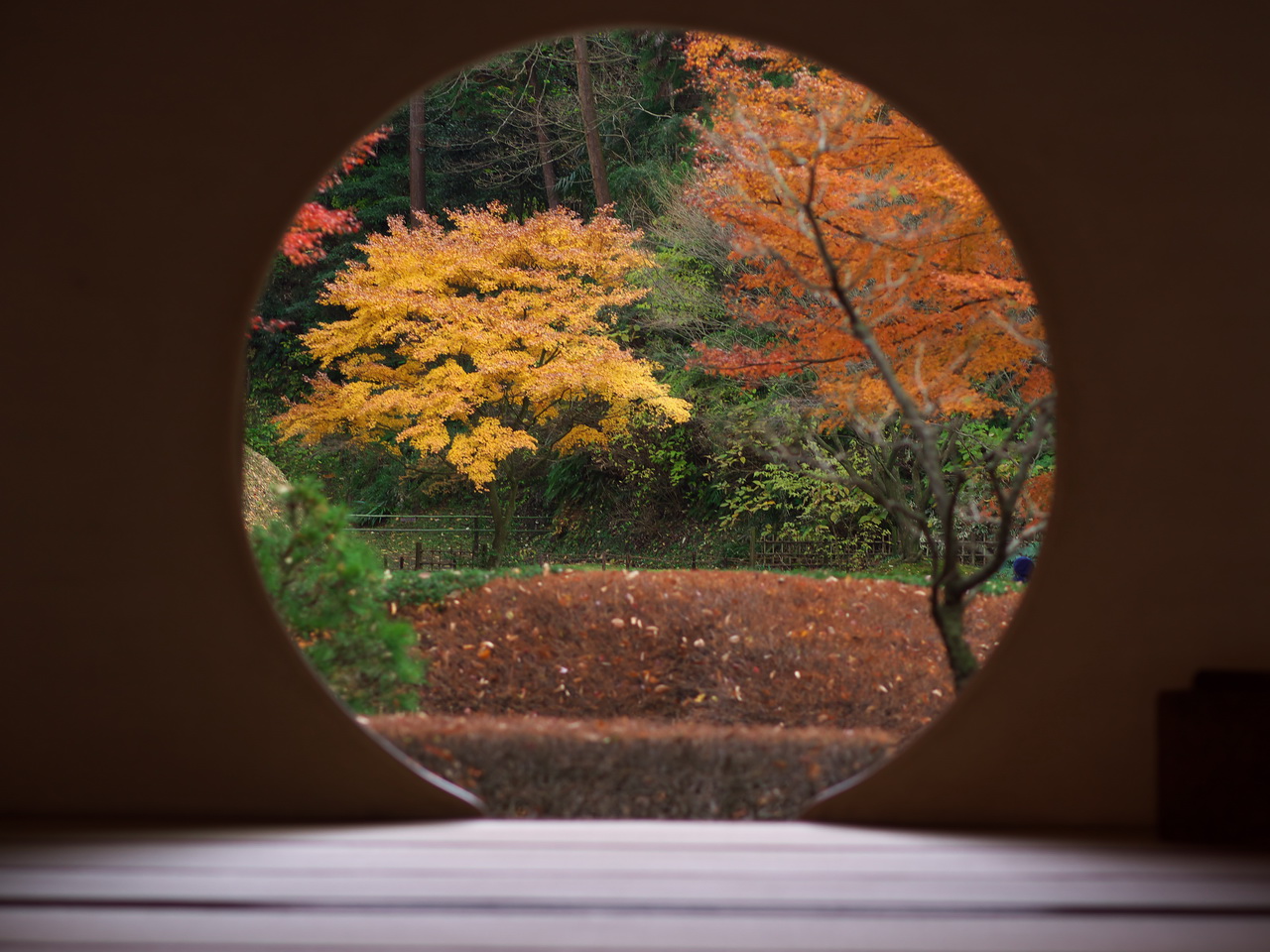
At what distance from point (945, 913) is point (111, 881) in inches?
57.0

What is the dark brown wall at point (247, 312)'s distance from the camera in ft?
7.25

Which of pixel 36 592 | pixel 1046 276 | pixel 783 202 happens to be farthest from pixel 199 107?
pixel 783 202

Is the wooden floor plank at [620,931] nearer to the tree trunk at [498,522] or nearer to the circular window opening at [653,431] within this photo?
the circular window opening at [653,431]

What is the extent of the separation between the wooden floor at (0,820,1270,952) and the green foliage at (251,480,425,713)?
193cm

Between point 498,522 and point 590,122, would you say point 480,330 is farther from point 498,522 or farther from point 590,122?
point 590,122

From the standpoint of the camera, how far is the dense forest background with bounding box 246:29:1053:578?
447 inches

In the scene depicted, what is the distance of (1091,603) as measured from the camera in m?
2.26

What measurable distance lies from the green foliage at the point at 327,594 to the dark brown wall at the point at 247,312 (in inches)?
68.7

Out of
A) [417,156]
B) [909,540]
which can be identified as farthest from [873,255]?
[417,156]

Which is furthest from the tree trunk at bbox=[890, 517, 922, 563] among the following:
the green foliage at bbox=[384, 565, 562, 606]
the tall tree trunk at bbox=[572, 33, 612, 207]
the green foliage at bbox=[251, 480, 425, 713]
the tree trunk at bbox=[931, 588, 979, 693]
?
the green foliage at bbox=[251, 480, 425, 713]

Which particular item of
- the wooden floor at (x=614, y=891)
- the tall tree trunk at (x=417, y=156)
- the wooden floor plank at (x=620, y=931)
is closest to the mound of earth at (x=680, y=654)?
the wooden floor at (x=614, y=891)

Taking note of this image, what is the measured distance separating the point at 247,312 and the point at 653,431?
10440 millimetres

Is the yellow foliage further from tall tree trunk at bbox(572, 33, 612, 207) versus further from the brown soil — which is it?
the brown soil

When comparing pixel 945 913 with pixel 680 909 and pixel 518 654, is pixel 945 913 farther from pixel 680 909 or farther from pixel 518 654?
pixel 518 654
